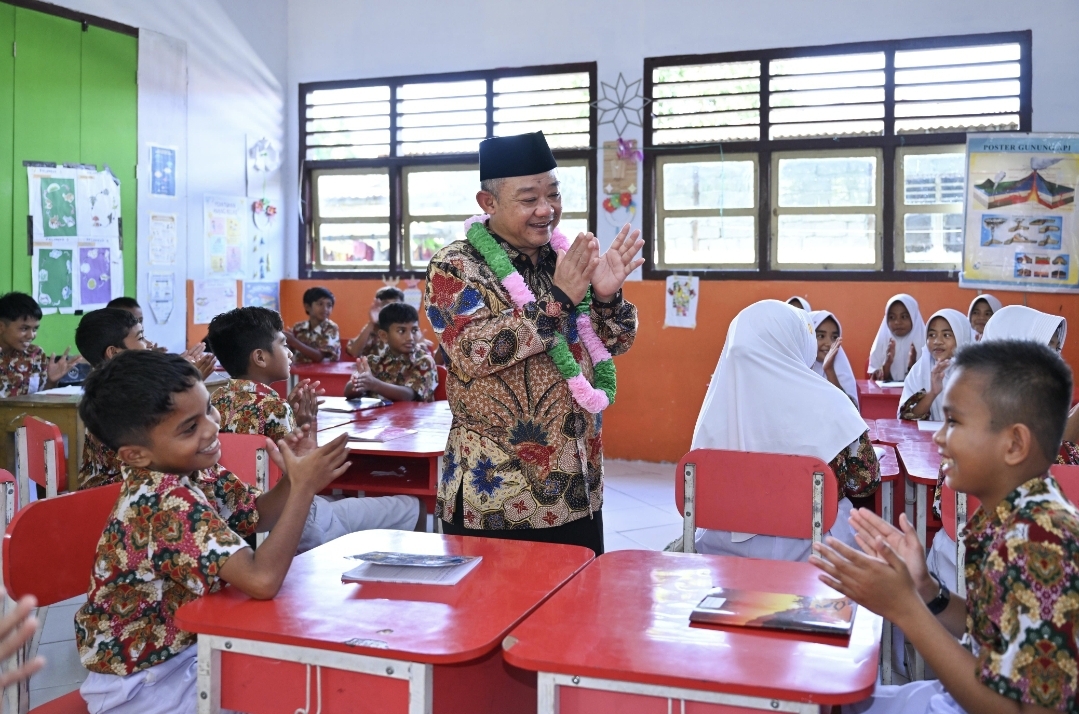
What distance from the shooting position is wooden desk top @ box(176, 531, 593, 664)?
1524mm

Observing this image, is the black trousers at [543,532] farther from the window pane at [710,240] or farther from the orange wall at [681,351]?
the window pane at [710,240]

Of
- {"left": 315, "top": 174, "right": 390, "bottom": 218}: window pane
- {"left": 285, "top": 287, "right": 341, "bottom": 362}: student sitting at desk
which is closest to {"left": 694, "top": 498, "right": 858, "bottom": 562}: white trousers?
{"left": 285, "top": 287, "right": 341, "bottom": 362}: student sitting at desk

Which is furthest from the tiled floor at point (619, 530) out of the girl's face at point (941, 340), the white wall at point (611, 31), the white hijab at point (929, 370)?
the white wall at point (611, 31)

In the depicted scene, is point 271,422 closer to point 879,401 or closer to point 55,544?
point 55,544

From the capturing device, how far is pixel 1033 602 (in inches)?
52.8

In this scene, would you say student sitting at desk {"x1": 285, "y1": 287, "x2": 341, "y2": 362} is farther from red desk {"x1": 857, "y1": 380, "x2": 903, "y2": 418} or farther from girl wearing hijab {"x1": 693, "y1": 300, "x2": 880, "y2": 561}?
girl wearing hijab {"x1": 693, "y1": 300, "x2": 880, "y2": 561}

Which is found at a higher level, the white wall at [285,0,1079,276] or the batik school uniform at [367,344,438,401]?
the white wall at [285,0,1079,276]

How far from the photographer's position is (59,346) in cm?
608

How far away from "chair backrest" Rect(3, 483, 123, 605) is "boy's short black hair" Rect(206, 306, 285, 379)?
4.01 feet

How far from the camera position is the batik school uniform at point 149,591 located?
1.76 metres

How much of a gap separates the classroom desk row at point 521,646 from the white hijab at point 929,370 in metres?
2.91

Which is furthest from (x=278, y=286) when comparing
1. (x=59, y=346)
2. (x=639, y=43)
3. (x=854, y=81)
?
(x=854, y=81)

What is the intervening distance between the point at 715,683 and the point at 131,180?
20.9 ft

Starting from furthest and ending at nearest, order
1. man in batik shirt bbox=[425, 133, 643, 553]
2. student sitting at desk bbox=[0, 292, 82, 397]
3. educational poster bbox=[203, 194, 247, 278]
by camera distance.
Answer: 1. educational poster bbox=[203, 194, 247, 278]
2. student sitting at desk bbox=[0, 292, 82, 397]
3. man in batik shirt bbox=[425, 133, 643, 553]
